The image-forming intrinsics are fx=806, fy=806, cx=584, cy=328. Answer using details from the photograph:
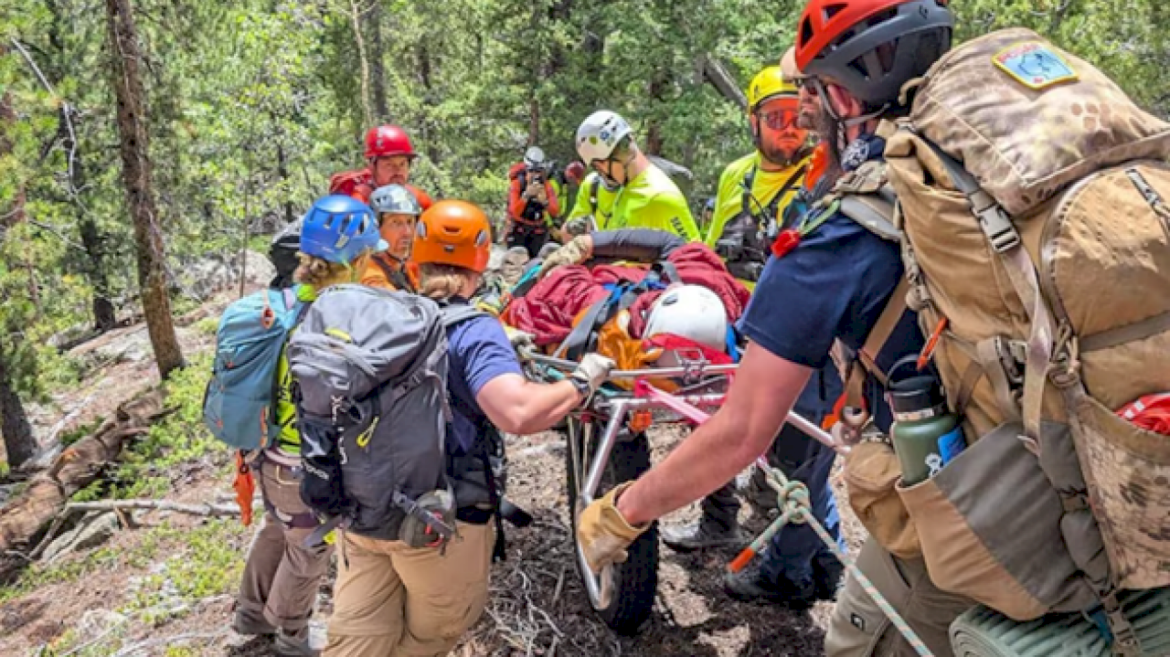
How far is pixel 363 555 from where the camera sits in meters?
3.19

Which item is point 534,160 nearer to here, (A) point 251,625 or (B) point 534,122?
(B) point 534,122

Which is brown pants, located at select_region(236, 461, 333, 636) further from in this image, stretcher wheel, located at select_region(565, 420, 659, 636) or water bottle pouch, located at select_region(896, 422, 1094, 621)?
water bottle pouch, located at select_region(896, 422, 1094, 621)

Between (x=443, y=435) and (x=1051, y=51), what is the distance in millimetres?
2218

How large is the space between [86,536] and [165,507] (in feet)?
4.56

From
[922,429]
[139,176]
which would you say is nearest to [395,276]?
[922,429]

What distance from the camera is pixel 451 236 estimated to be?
323 cm

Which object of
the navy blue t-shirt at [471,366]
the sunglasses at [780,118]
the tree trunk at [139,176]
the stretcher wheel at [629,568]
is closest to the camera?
the navy blue t-shirt at [471,366]

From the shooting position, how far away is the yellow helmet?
4395 millimetres

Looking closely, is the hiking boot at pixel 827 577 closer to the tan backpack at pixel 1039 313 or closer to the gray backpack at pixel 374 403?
the gray backpack at pixel 374 403

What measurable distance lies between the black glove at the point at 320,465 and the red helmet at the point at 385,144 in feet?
14.4

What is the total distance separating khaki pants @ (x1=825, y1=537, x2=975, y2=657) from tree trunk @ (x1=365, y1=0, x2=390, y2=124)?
72.5ft

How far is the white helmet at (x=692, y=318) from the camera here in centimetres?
334

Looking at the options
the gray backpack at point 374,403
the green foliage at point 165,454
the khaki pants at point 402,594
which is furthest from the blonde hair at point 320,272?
the green foliage at point 165,454

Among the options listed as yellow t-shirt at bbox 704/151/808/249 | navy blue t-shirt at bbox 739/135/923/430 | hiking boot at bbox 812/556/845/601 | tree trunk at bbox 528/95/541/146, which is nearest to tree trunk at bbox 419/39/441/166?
tree trunk at bbox 528/95/541/146
